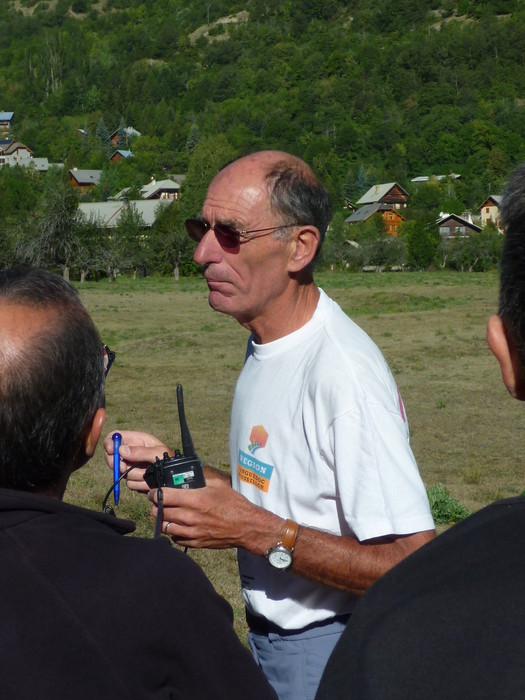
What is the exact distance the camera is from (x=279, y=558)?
2.29 meters

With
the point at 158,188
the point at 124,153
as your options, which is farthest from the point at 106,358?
the point at 124,153

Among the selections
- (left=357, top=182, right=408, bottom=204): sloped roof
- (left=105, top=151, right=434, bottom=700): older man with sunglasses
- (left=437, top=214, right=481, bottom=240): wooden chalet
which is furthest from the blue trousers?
(left=357, top=182, right=408, bottom=204): sloped roof

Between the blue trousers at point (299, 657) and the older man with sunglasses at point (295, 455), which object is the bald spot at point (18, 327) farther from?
the blue trousers at point (299, 657)

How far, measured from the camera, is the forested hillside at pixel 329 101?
138375 mm

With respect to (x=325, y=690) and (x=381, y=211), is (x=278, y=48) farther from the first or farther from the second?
(x=325, y=690)

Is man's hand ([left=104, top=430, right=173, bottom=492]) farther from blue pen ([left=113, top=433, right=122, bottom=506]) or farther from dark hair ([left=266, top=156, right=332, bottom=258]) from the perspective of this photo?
dark hair ([left=266, top=156, right=332, bottom=258])

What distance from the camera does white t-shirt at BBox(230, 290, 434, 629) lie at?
2.27 metres

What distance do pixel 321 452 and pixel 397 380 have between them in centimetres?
1389

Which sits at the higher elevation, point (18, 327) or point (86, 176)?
point (18, 327)

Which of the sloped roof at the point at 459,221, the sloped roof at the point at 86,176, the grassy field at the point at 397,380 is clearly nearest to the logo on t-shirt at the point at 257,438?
the grassy field at the point at 397,380

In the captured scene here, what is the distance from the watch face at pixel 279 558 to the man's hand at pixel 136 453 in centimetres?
37

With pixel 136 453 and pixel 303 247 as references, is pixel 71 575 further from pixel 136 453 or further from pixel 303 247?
pixel 303 247

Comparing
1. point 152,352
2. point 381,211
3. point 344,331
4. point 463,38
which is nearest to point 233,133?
point 381,211

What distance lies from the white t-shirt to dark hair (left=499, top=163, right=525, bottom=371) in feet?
3.28
